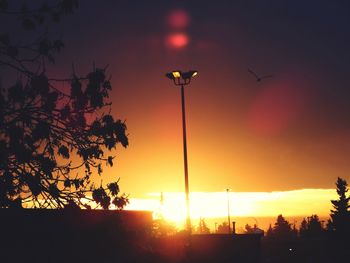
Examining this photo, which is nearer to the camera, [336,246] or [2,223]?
[2,223]

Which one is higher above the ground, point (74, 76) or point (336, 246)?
point (74, 76)

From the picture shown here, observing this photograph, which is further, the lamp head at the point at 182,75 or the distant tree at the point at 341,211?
the distant tree at the point at 341,211

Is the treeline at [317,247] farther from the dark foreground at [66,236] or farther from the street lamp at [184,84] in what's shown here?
the dark foreground at [66,236]

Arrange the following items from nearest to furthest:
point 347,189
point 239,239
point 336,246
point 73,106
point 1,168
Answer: point 1,168, point 73,106, point 239,239, point 336,246, point 347,189

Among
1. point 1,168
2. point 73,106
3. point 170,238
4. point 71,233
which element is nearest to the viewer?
point 1,168

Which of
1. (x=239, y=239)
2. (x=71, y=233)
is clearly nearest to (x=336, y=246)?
(x=239, y=239)

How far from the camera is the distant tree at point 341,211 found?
71062mm

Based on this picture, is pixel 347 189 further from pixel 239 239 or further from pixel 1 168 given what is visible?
pixel 1 168

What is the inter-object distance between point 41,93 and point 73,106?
71cm

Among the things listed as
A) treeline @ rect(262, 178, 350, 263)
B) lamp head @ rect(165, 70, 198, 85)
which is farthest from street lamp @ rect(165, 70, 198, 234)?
treeline @ rect(262, 178, 350, 263)

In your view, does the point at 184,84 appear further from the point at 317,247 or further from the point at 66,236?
the point at 317,247

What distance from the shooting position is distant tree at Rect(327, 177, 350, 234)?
233 ft

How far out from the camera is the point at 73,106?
31.2 feet

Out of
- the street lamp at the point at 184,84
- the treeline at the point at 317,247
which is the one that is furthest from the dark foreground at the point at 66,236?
the treeline at the point at 317,247
